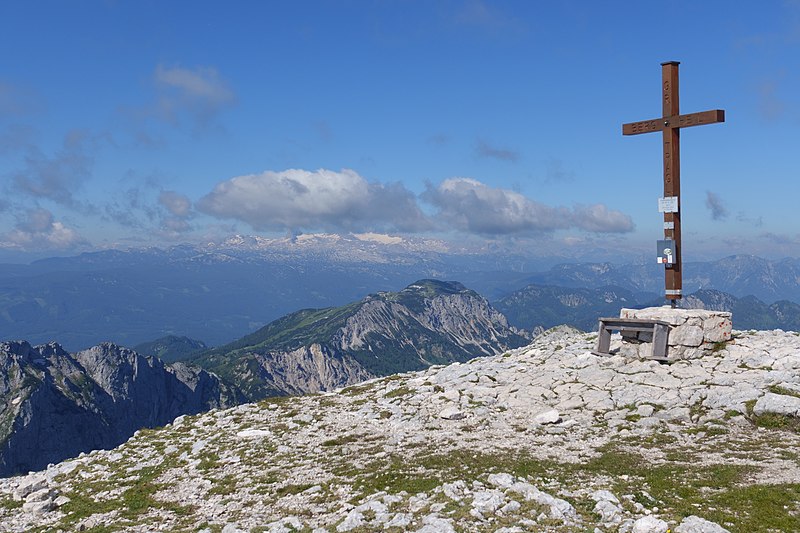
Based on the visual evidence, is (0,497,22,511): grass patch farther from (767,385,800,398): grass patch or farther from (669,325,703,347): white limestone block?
(669,325,703,347): white limestone block

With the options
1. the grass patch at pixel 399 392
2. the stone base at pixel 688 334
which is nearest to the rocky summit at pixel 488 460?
the grass patch at pixel 399 392

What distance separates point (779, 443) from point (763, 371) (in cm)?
755

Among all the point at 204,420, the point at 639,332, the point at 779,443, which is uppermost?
the point at 639,332

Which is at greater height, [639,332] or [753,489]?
[639,332]

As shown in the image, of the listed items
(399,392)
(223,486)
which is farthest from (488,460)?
(399,392)

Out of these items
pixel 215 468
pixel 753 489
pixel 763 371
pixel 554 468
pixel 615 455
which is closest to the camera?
pixel 753 489

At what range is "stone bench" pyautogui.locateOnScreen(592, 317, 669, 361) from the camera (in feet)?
91.7

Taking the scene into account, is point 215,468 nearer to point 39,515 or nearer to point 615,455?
point 39,515

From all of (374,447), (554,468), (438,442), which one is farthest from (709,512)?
(374,447)

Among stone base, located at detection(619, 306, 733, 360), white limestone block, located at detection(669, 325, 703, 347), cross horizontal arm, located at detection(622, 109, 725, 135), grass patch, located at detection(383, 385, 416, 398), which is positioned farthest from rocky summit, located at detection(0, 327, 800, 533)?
cross horizontal arm, located at detection(622, 109, 725, 135)

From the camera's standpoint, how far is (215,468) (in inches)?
805

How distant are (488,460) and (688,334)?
1530 centimetres

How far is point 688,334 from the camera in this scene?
2778 cm

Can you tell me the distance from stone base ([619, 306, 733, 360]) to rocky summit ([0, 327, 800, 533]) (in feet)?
2.47
